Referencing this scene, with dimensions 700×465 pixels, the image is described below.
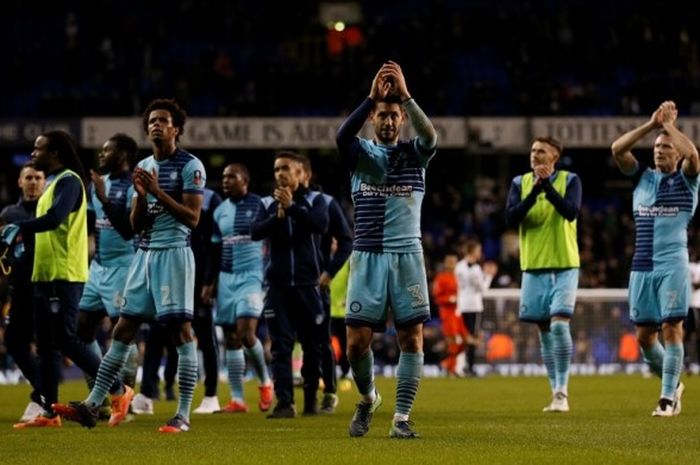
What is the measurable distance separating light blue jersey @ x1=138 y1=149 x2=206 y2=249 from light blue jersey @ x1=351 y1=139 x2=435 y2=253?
1435 millimetres

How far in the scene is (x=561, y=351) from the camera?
13781mm

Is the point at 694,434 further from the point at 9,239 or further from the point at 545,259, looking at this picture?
the point at 9,239

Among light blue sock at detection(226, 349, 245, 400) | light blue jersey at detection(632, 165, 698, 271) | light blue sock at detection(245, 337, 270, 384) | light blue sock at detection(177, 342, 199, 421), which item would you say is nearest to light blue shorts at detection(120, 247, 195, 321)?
light blue sock at detection(177, 342, 199, 421)

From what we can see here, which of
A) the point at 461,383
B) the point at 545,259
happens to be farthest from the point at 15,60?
the point at 545,259

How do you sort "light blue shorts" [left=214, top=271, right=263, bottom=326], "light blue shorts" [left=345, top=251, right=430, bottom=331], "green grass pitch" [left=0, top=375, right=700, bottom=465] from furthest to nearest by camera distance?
"light blue shorts" [left=214, top=271, right=263, bottom=326], "light blue shorts" [left=345, top=251, right=430, bottom=331], "green grass pitch" [left=0, top=375, right=700, bottom=465]

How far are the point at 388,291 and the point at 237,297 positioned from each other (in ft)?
16.1

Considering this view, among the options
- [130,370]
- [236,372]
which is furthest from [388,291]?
[236,372]

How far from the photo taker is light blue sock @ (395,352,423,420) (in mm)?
9859

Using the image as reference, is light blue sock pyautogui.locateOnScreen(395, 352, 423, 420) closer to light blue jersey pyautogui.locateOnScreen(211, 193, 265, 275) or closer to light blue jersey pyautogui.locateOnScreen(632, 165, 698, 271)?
light blue jersey pyautogui.locateOnScreen(632, 165, 698, 271)

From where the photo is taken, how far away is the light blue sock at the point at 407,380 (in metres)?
9.86

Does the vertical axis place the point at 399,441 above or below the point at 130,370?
below

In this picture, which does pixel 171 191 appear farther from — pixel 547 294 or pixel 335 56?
pixel 335 56

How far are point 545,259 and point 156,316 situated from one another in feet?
14.8

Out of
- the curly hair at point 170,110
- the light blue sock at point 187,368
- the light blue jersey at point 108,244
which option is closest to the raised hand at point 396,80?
the curly hair at point 170,110
